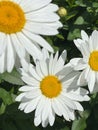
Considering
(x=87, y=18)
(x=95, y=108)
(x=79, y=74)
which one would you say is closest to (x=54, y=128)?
(x=95, y=108)

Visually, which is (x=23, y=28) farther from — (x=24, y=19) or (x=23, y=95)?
(x=23, y=95)

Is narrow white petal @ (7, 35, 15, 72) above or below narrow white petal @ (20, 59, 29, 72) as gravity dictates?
above

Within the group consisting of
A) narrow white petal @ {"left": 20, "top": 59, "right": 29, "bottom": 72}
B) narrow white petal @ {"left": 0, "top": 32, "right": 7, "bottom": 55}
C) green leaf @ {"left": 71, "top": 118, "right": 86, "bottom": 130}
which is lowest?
green leaf @ {"left": 71, "top": 118, "right": 86, "bottom": 130}

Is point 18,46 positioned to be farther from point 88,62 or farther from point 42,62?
point 88,62

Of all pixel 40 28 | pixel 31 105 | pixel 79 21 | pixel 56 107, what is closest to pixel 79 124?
pixel 56 107

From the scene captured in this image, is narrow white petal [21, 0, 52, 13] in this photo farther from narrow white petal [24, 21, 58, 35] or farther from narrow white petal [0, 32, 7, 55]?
narrow white petal [0, 32, 7, 55]

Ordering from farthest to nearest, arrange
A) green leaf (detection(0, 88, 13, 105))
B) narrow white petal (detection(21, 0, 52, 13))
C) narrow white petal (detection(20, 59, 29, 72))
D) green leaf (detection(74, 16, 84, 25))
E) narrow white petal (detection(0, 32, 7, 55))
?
1. green leaf (detection(74, 16, 84, 25))
2. green leaf (detection(0, 88, 13, 105))
3. narrow white petal (detection(21, 0, 52, 13))
4. narrow white petal (detection(20, 59, 29, 72))
5. narrow white petal (detection(0, 32, 7, 55))

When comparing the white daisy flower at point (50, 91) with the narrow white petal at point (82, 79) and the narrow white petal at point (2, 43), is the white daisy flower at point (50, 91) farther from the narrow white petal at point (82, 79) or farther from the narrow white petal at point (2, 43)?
the narrow white petal at point (2, 43)

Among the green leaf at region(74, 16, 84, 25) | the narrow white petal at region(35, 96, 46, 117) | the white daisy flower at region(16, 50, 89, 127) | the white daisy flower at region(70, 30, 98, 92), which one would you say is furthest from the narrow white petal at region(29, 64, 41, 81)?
the green leaf at region(74, 16, 84, 25)
